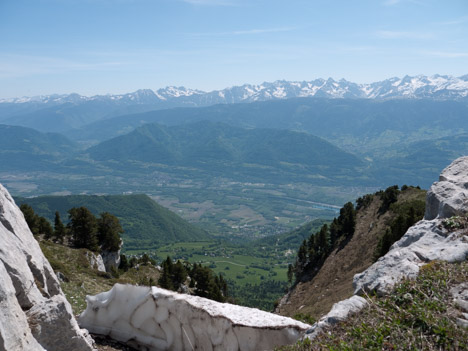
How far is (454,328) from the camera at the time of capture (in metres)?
7.25

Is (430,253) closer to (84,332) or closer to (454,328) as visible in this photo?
(454,328)

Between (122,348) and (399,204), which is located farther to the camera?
(399,204)

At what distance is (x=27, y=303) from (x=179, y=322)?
3767 millimetres

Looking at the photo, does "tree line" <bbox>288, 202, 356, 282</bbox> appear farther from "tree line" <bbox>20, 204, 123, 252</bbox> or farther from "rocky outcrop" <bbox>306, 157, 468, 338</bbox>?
"rocky outcrop" <bbox>306, 157, 468, 338</bbox>

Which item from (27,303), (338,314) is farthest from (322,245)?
(27,303)

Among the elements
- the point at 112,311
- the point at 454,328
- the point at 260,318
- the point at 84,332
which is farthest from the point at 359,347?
the point at 112,311

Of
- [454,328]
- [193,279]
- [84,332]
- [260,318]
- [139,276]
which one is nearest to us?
[454,328]

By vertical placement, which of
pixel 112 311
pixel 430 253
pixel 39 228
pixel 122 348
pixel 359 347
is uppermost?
Answer: pixel 430 253

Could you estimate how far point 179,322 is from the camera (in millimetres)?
10219

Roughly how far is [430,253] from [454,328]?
3.76 meters

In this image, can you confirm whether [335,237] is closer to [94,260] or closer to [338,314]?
[94,260]

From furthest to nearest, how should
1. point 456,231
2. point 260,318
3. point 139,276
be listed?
point 139,276
point 456,231
point 260,318

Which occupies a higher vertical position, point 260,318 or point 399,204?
point 260,318

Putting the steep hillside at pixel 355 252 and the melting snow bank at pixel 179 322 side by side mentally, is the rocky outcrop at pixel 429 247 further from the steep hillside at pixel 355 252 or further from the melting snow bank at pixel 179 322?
the steep hillside at pixel 355 252
